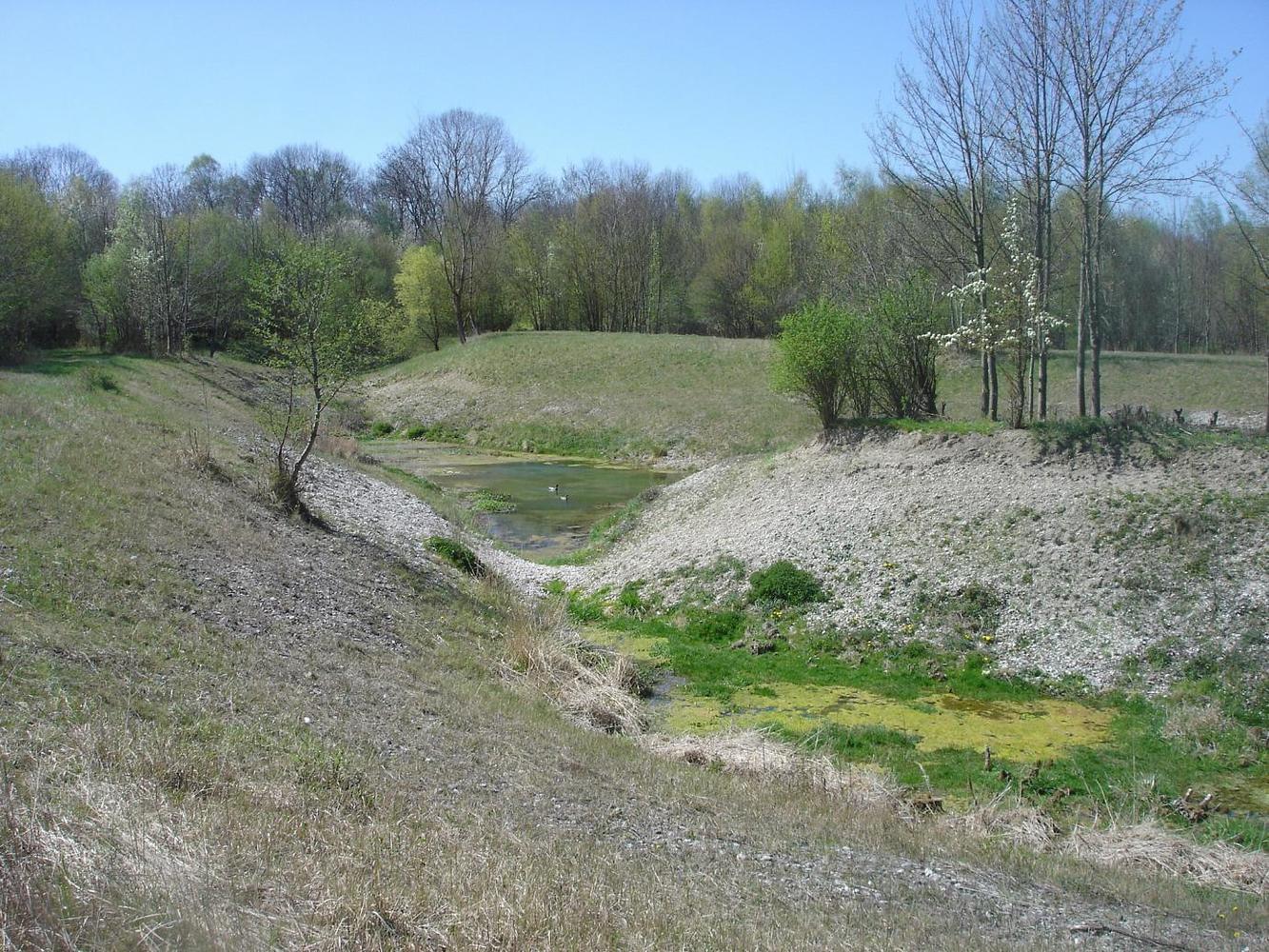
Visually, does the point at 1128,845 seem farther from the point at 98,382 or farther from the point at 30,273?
the point at 30,273

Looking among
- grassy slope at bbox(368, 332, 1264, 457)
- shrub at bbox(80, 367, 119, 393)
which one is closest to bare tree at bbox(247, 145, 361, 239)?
grassy slope at bbox(368, 332, 1264, 457)

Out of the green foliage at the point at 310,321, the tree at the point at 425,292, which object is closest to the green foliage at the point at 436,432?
the tree at the point at 425,292

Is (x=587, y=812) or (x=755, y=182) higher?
(x=755, y=182)

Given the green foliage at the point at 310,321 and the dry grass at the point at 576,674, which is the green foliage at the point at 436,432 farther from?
the dry grass at the point at 576,674

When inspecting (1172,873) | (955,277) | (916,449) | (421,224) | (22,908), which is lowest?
(1172,873)

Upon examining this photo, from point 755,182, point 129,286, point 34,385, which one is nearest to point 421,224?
point 755,182

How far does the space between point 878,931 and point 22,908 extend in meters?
4.54

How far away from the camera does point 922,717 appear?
11766mm

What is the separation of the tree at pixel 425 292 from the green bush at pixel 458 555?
179ft

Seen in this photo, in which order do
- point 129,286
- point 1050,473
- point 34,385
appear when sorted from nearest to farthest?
1. point 1050,473
2. point 34,385
3. point 129,286

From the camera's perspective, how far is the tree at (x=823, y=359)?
864 inches

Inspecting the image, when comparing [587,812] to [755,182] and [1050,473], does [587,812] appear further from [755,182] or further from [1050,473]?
[755,182]

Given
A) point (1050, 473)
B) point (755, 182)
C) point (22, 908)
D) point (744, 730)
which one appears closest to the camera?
point (22, 908)

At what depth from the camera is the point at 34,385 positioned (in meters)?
23.4
